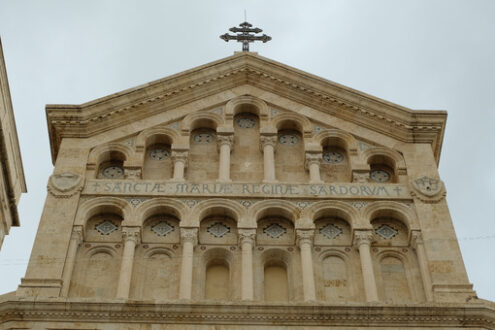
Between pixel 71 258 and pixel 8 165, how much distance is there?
2.98 meters

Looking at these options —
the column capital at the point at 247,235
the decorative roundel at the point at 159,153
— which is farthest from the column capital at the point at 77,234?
the column capital at the point at 247,235

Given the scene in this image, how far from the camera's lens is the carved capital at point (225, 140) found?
19.8 m

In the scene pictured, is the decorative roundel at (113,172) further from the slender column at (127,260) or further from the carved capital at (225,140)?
the carved capital at (225,140)

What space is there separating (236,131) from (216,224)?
3.09 metres

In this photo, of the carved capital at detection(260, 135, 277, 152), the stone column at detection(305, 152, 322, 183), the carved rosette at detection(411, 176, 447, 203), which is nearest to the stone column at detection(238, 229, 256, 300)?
the stone column at detection(305, 152, 322, 183)

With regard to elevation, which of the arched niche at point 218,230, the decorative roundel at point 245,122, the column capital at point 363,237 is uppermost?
the decorative roundel at point 245,122

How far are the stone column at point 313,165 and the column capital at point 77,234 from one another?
4788mm

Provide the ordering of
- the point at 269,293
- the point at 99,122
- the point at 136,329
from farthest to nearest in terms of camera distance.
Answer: the point at 99,122 → the point at 269,293 → the point at 136,329

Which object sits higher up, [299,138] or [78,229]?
[299,138]

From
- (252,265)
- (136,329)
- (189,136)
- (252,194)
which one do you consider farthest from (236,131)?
(136,329)

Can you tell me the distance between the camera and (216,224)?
17984 mm

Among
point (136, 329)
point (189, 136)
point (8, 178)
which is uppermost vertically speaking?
point (189, 136)

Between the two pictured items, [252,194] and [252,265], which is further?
[252,194]

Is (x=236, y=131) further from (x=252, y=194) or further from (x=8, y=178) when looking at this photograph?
(x=8, y=178)
